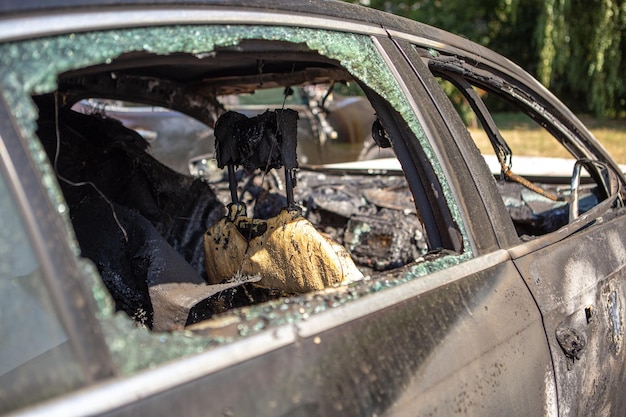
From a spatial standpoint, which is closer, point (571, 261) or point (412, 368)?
point (412, 368)

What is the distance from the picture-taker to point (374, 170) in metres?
4.50

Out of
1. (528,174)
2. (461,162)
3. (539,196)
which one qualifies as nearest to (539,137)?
(528,174)

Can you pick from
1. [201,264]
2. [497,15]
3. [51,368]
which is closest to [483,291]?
[51,368]

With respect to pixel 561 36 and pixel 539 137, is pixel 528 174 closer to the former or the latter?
pixel 539 137

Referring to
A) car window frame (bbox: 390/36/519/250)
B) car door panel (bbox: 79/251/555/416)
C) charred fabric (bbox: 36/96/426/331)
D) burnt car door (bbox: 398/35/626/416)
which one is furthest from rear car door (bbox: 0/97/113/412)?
burnt car door (bbox: 398/35/626/416)

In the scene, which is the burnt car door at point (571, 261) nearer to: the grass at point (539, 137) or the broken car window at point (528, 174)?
the broken car window at point (528, 174)

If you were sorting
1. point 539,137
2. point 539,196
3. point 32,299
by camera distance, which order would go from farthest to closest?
point 539,137, point 539,196, point 32,299

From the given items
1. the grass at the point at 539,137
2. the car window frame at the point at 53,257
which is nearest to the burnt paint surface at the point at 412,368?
the car window frame at the point at 53,257

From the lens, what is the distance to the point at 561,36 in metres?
12.2

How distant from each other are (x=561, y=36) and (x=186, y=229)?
37.5 ft

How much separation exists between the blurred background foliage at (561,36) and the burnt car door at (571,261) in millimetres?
10692

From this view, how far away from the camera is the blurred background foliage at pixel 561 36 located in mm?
11914

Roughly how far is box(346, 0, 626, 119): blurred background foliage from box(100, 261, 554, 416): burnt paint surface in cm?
1168

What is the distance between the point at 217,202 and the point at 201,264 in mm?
382
